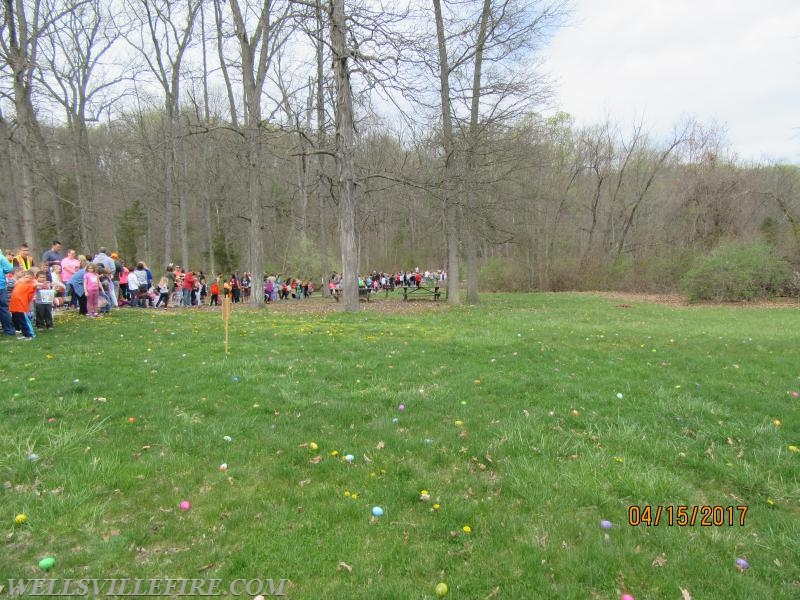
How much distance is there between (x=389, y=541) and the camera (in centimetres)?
268

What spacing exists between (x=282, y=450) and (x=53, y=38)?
23092 millimetres

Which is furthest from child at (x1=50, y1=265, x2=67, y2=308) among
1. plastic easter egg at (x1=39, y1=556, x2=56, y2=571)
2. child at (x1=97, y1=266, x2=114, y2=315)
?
plastic easter egg at (x1=39, y1=556, x2=56, y2=571)

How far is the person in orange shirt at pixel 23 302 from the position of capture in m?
7.86

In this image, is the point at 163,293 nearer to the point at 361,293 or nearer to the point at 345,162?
the point at 345,162

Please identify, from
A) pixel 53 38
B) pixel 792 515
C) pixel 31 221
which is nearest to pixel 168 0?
pixel 53 38

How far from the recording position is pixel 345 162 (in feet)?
42.6

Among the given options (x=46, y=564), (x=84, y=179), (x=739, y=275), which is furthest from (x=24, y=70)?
(x=739, y=275)

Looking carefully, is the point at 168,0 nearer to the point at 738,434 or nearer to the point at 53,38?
the point at 53,38

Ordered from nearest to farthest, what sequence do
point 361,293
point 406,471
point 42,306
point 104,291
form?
point 406,471, point 42,306, point 104,291, point 361,293

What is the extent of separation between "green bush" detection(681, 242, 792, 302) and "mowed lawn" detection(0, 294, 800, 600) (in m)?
14.7

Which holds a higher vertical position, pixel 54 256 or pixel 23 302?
pixel 54 256

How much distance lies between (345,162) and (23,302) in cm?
820

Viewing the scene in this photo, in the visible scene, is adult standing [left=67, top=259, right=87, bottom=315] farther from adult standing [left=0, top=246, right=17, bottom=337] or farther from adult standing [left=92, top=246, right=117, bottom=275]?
adult standing [left=0, top=246, right=17, bottom=337]

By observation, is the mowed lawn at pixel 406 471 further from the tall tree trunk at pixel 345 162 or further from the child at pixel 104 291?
the tall tree trunk at pixel 345 162
